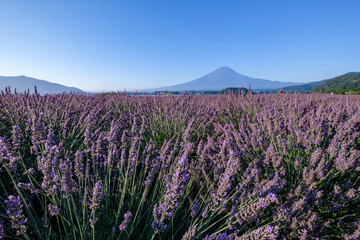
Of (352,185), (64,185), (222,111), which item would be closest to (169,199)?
(64,185)

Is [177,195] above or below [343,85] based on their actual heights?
below

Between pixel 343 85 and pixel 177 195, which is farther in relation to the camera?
pixel 343 85

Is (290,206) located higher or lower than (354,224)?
higher

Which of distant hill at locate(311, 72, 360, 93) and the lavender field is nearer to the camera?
the lavender field

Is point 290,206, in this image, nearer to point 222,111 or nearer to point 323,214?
point 323,214

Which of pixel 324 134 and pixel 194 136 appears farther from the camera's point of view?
pixel 194 136

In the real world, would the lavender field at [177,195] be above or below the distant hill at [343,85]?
below

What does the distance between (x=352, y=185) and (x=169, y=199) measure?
1493mm

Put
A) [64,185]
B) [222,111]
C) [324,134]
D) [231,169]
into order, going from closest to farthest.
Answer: [64,185]
[231,169]
[324,134]
[222,111]

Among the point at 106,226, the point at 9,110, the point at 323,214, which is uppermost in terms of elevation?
the point at 9,110

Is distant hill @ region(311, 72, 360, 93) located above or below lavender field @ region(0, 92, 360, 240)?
above

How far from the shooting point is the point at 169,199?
2.79 feet

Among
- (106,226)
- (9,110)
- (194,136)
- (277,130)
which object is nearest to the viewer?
(106,226)

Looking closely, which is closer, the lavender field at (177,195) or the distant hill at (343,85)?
the lavender field at (177,195)
